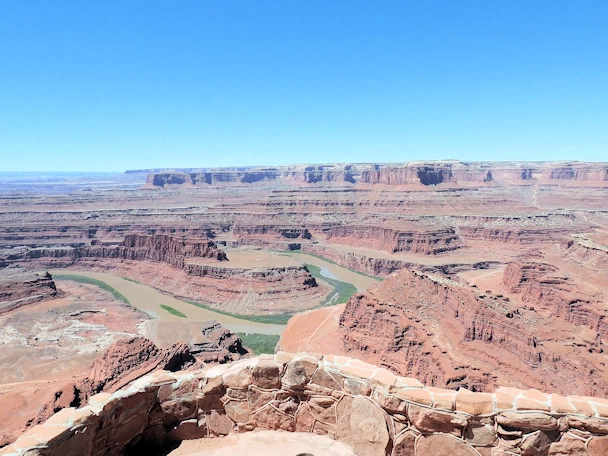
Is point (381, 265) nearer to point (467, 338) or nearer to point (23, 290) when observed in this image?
point (467, 338)

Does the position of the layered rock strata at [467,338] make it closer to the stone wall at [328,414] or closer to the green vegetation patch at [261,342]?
the green vegetation patch at [261,342]

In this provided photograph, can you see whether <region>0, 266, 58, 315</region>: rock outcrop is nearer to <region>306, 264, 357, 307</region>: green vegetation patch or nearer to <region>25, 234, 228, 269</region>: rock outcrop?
<region>25, 234, 228, 269</region>: rock outcrop

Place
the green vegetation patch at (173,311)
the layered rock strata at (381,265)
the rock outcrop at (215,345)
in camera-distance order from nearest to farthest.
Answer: the rock outcrop at (215,345) < the green vegetation patch at (173,311) < the layered rock strata at (381,265)

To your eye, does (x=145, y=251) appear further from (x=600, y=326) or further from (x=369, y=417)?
(x=369, y=417)

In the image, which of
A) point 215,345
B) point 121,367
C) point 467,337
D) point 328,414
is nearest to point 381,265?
point 215,345

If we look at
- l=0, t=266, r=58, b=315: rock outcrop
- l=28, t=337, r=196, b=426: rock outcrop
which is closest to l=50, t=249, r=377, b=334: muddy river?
l=0, t=266, r=58, b=315: rock outcrop

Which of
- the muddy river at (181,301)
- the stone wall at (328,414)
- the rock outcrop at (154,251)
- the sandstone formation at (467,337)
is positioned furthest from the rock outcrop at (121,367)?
the rock outcrop at (154,251)
